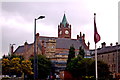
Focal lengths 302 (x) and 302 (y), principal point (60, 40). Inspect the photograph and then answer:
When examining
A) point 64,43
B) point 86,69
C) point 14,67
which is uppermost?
point 64,43

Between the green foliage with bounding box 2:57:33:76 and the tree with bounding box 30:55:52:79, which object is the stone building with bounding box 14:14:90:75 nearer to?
the tree with bounding box 30:55:52:79

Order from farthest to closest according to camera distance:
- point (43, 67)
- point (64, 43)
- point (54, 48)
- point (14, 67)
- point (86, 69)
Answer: point (64, 43) < point (54, 48) < point (43, 67) < point (14, 67) < point (86, 69)

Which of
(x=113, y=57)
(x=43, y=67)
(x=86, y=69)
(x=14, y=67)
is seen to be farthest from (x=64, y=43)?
(x=86, y=69)

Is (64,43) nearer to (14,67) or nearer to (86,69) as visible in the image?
(14,67)

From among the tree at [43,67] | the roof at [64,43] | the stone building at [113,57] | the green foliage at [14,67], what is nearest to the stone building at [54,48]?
the roof at [64,43]

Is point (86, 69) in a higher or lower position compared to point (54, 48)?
lower

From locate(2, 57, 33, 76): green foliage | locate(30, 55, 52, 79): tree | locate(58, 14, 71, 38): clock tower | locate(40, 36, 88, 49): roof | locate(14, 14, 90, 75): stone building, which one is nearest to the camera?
locate(2, 57, 33, 76): green foliage

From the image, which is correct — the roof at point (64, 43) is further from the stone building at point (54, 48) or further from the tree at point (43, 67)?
the tree at point (43, 67)

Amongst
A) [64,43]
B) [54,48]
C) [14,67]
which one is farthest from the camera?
[64,43]

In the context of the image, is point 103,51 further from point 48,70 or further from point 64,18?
point 64,18

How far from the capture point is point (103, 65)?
234ft

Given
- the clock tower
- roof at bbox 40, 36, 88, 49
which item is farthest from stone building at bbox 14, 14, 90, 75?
the clock tower

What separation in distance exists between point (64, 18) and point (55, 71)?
237ft

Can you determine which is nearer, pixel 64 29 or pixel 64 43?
pixel 64 43
